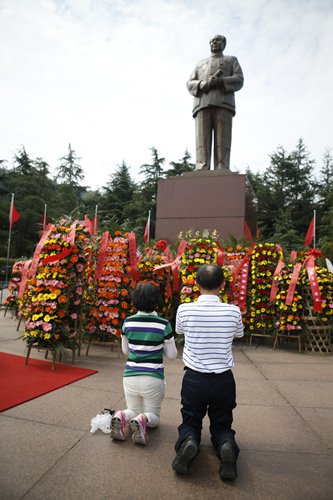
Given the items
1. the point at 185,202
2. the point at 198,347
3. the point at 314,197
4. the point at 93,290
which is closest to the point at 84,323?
the point at 93,290

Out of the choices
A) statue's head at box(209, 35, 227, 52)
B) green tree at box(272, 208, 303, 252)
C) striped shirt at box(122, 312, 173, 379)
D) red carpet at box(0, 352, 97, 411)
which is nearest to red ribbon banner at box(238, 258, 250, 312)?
red carpet at box(0, 352, 97, 411)

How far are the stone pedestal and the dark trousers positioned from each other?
6.65 meters

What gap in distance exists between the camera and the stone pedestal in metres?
8.75

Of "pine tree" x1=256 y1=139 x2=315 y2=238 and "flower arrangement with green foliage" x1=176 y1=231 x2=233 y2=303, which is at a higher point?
"pine tree" x1=256 y1=139 x2=315 y2=238

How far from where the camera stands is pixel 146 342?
2.42 m

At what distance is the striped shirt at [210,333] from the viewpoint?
2094mm

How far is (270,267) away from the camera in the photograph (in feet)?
20.4

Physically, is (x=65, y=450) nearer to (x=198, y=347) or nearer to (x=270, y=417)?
(x=198, y=347)

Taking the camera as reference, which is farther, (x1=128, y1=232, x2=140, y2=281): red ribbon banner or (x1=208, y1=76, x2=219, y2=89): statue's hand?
(x1=208, y1=76, x2=219, y2=89): statue's hand

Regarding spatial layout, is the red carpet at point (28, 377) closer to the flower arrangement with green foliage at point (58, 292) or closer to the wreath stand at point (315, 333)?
the flower arrangement with green foliage at point (58, 292)

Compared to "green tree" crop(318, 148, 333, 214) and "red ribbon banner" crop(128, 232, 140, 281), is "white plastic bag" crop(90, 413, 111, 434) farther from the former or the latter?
"green tree" crop(318, 148, 333, 214)

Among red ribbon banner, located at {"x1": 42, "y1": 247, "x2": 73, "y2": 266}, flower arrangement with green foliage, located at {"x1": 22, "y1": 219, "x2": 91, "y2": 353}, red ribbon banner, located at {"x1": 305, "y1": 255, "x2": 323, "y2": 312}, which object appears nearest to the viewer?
flower arrangement with green foliage, located at {"x1": 22, "y1": 219, "x2": 91, "y2": 353}

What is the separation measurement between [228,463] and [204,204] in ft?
24.6

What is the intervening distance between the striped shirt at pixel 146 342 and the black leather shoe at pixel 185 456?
1.92 feet
